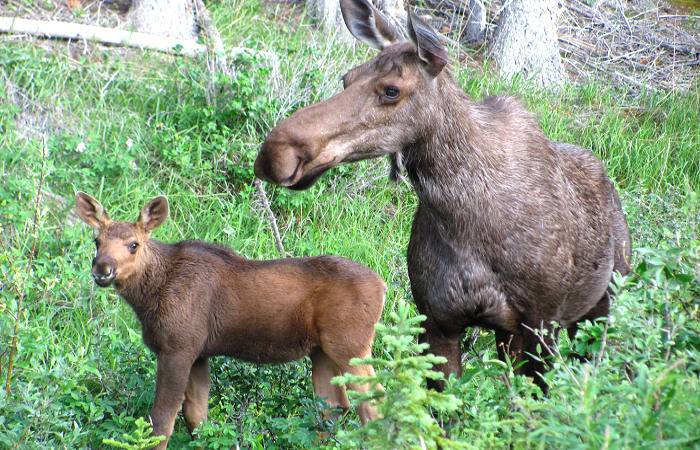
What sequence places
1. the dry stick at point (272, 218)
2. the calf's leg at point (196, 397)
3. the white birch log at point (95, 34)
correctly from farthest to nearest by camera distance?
1. the white birch log at point (95, 34)
2. the dry stick at point (272, 218)
3. the calf's leg at point (196, 397)

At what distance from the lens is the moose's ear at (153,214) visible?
17.8 ft

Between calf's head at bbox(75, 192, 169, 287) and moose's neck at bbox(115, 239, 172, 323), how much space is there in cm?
4

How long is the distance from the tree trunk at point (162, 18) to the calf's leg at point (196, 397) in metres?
5.52

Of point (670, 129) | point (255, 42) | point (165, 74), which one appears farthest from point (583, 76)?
point (165, 74)

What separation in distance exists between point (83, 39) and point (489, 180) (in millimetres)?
6503

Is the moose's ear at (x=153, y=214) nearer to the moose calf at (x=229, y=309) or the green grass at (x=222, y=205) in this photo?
the moose calf at (x=229, y=309)

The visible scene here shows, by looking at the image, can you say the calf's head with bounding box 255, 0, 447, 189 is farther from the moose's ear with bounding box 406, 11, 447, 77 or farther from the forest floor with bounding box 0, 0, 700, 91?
the forest floor with bounding box 0, 0, 700, 91

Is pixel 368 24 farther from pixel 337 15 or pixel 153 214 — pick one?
pixel 337 15

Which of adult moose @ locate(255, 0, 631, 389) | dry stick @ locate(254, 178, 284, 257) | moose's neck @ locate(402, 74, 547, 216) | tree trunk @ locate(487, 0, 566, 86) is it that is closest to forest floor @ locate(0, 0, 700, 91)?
tree trunk @ locate(487, 0, 566, 86)

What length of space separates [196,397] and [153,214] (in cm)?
132

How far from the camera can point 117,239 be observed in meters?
5.23

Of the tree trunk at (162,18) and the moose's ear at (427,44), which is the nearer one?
the moose's ear at (427,44)

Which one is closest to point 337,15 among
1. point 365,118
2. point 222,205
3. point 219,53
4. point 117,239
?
point 219,53

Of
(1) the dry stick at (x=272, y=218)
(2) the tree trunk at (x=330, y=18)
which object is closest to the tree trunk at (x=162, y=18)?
(2) the tree trunk at (x=330, y=18)
